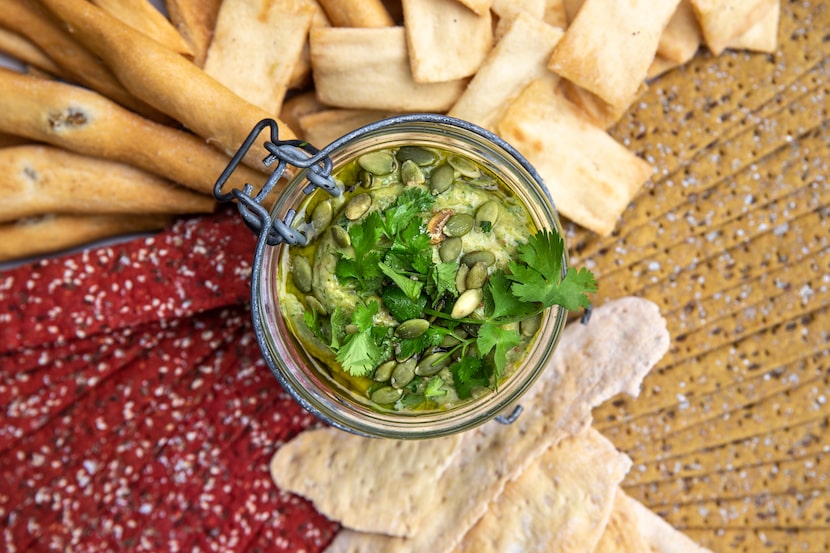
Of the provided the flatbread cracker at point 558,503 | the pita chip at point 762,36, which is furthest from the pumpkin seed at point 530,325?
the pita chip at point 762,36

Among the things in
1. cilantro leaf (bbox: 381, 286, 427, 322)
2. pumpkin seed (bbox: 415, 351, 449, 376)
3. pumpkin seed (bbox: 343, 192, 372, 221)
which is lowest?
pumpkin seed (bbox: 415, 351, 449, 376)

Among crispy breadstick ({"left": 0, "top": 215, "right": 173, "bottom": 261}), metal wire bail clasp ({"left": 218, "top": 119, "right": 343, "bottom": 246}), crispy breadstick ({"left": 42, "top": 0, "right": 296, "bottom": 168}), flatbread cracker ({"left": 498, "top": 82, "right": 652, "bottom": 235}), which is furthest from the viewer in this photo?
crispy breadstick ({"left": 0, "top": 215, "right": 173, "bottom": 261})

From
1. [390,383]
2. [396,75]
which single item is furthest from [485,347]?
[396,75]

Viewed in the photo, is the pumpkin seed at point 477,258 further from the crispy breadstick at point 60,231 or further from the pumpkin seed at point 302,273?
the crispy breadstick at point 60,231

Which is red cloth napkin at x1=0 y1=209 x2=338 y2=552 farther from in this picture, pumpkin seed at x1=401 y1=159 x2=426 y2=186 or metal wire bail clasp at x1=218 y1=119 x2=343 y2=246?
pumpkin seed at x1=401 y1=159 x2=426 y2=186

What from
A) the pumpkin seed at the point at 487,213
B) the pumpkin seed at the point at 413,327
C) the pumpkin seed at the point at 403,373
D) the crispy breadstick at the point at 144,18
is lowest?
the pumpkin seed at the point at 403,373

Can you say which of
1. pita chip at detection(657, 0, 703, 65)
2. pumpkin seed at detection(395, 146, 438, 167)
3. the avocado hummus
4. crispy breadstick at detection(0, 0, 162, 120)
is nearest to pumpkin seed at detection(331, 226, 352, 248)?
the avocado hummus

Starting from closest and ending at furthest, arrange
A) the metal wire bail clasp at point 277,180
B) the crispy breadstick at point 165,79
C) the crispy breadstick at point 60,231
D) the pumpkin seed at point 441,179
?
the metal wire bail clasp at point 277,180, the pumpkin seed at point 441,179, the crispy breadstick at point 165,79, the crispy breadstick at point 60,231

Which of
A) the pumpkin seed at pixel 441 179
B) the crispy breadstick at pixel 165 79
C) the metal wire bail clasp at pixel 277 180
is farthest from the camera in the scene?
the crispy breadstick at pixel 165 79
